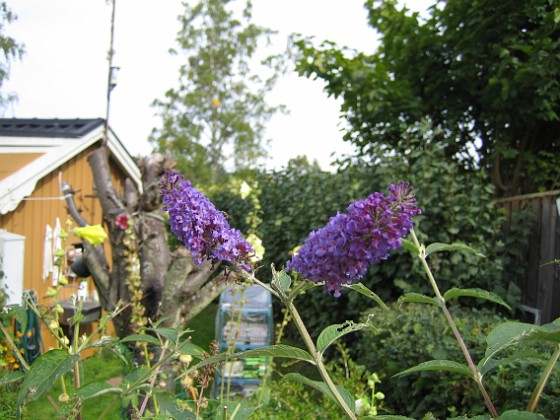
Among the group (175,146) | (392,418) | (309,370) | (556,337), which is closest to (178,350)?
(392,418)

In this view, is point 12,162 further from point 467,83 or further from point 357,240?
point 357,240

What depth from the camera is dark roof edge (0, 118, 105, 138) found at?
6.10m

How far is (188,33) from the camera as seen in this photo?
25.0 metres

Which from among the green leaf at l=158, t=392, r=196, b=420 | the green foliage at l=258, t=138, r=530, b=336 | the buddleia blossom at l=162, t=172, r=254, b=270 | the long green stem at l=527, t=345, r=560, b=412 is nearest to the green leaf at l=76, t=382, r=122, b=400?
the green leaf at l=158, t=392, r=196, b=420

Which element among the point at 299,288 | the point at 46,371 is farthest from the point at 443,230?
the point at 46,371

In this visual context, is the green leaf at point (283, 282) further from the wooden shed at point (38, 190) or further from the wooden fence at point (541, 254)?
the wooden shed at point (38, 190)

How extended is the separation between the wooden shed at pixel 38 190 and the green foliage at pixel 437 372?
2.97 metres

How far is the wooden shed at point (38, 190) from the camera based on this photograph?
5.40 m

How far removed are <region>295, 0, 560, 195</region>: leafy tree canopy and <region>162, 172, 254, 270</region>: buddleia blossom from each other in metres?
4.13

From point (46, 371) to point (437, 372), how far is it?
2602 mm

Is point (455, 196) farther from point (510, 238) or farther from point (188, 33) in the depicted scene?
point (188, 33)

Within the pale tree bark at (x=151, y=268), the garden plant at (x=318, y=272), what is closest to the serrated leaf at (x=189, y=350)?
the garden plant at (x=318, y=272)

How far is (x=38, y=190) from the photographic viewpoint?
21.0 feet

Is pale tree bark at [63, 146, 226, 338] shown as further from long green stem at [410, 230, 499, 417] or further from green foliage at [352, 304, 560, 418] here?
long green stem at [410, 230, 499, 417]
